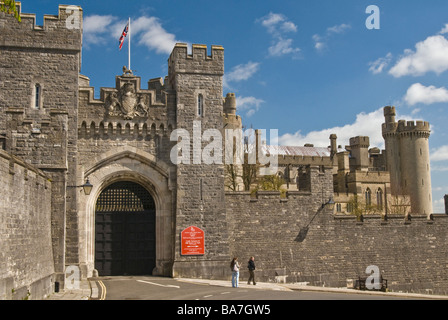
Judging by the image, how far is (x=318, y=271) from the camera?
24578mm

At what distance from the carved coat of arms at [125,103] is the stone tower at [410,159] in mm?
59883

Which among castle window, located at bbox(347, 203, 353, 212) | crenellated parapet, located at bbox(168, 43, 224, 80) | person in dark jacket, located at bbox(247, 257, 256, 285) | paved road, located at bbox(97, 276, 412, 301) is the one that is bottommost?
paved road, located at bbox(97, 276, 412, 301)

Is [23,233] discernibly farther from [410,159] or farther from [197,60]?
[410,159]

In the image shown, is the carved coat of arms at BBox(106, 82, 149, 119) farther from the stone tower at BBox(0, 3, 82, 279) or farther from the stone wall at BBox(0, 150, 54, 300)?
the stone wall at BBox(0, 150, 54, 300)

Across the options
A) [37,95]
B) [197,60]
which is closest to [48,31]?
[37,95]

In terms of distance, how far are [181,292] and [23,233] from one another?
18.8 ft

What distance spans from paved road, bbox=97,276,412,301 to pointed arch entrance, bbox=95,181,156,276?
3.94 ft

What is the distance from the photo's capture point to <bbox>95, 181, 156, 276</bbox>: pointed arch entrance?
74.8 feet

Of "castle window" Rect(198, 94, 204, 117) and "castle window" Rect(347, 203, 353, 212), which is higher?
"castle window" Rect(198, 94, 204, 117)

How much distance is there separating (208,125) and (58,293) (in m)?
9.48

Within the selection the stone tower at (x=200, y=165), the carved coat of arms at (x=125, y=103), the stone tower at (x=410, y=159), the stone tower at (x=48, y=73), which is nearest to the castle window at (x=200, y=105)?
the stone tower at (x=200, y=165)

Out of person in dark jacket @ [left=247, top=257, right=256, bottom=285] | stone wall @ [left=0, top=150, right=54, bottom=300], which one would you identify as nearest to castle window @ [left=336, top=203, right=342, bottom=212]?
person in dark jacket @ [left=247, top=257, right=256, bottom=285]

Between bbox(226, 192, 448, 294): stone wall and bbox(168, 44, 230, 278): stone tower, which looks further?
bbox(226, 192, 448, 294): stone wall

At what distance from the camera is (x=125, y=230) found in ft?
75.7
